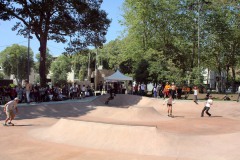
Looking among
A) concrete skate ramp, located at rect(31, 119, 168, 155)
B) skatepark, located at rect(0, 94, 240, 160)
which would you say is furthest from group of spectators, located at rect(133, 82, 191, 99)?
concrete skate ramp, located at rect(31, 119, 168, 155)

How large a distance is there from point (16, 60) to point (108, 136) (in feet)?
200

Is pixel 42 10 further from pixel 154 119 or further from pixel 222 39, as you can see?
pixel 222 39

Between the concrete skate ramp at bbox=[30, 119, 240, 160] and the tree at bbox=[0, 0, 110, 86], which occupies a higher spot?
the tree at bbox=[0, 0, 110, 86]

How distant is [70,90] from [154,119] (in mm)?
11308

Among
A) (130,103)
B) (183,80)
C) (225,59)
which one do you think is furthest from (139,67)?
(225,59)

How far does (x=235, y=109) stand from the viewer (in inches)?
867

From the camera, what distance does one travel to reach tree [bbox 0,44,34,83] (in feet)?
218

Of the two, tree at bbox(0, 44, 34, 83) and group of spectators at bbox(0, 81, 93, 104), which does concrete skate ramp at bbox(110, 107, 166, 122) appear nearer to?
group of spectators at bbox(0, 81, 93, 104)

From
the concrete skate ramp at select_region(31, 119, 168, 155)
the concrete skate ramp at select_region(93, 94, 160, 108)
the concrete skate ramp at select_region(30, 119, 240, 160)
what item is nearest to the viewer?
the concrete skate ramp at select_region(30, 119, 240, 160)

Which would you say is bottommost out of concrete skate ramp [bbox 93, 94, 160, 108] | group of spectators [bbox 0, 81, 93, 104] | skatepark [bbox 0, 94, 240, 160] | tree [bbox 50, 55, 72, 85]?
skatepark [bbox 0, 94, 240, 160]

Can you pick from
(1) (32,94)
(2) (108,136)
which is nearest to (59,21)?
(1) (32,94)

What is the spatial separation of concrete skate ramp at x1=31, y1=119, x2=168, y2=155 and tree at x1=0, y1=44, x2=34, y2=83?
58.1 meters

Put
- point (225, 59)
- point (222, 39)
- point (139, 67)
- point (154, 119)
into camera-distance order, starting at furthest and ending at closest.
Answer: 1. point (225, 59)
2. point (222, 39)
3. point (139, 67)
4. point (154, 119)

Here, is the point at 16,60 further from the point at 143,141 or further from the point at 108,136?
the point at 143,141
